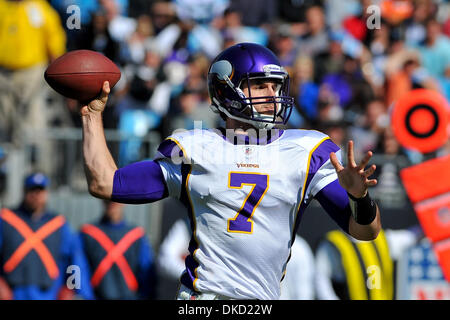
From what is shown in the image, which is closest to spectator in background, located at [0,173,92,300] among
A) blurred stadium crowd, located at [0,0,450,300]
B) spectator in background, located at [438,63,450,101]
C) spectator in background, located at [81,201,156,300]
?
spectator in background, located at [81,201,156,300]

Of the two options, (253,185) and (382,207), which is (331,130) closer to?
(382,207)

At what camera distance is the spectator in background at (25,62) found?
889 cm

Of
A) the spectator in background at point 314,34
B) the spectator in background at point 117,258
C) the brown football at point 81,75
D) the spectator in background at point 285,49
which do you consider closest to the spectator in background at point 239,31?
the spectator in background at point 285,49

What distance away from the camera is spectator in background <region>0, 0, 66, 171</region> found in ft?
29.2

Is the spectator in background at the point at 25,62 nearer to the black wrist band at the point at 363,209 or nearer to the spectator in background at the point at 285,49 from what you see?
the spectator in background at the point at 285,49

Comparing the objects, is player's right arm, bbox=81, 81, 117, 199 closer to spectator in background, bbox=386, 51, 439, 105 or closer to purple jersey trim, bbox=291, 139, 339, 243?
purple jersey trim, bbox=291, 139, 339, 243

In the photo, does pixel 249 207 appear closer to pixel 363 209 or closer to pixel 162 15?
pixel 363 209

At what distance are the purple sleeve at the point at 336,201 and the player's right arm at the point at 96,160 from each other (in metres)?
1.00

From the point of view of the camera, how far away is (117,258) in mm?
7781

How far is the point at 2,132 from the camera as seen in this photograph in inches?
351

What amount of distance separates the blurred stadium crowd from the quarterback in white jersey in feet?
13.8

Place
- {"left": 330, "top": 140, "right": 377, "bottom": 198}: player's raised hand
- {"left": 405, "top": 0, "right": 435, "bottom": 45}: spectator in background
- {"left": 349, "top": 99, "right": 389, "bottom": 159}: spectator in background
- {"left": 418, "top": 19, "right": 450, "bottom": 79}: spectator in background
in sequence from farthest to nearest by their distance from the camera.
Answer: {"left": 405, "top": 0, "right": 435, "bottom": 45}: spectator in background < {"left": 418, "top": 19, "right": 450, "bottom": 79}: spectator in background < {"left": 349, "top": 99, "right": 389, "bottom": 159}: spectator in background < {"left": 330, "top": 140, "right": 377, "bottom": 198}: player's raised hand

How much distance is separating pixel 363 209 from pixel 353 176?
0.18 meters

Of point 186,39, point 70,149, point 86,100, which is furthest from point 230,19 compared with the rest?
point 86,100
